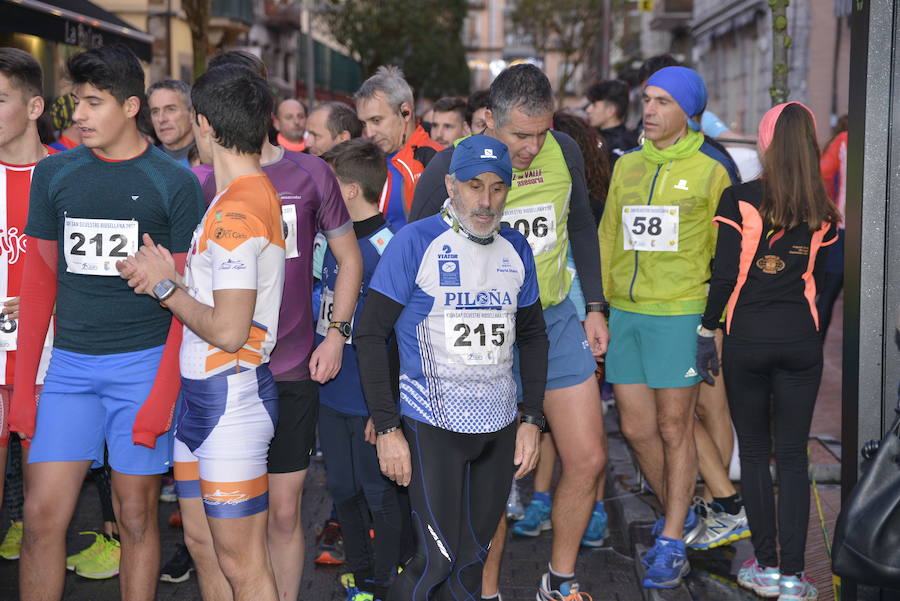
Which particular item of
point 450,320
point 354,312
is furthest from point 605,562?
point 450,320

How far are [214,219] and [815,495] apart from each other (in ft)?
14.2

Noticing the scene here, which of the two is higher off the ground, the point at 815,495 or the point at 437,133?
the point at 437,133

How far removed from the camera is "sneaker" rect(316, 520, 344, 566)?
5609 mm

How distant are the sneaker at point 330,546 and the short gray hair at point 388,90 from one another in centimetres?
223

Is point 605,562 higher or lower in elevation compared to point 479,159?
lower

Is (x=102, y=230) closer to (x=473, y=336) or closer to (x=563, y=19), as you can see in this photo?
(x=473, y=336)

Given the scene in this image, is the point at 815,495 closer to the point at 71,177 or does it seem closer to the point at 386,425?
the point at 386,425

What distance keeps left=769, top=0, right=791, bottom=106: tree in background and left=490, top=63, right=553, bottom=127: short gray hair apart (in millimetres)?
2772

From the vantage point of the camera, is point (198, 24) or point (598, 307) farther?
point (198, 24)

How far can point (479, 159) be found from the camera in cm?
381

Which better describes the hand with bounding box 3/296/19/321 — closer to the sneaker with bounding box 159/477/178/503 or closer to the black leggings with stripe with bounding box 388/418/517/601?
the black leggings with stripe with bounding box 388/418/517/601

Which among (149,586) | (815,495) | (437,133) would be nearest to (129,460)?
(149,586)

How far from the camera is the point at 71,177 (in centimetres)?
389

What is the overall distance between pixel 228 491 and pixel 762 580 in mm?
2532
